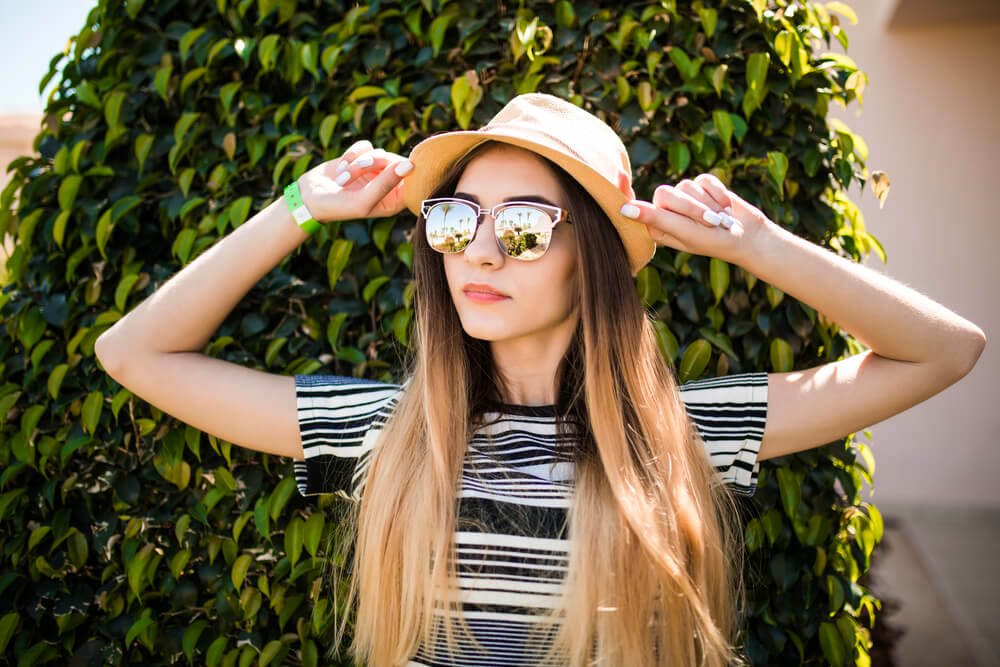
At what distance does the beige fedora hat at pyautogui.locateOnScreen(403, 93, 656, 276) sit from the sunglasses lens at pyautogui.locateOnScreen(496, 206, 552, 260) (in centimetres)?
12

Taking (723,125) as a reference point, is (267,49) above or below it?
above

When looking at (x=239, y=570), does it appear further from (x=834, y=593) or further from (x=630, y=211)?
(x=834, y=593)

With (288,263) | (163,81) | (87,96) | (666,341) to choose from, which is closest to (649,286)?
(666,341)

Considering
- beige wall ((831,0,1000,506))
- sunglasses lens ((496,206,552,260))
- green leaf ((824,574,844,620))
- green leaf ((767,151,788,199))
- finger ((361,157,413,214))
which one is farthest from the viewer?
beige wall ((831,0,1000,506))

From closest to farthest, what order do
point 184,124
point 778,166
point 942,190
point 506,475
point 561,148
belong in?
point 561,148
point 506,475
point 778,166
point 184,124
point 942,190

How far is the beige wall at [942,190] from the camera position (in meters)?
4.15

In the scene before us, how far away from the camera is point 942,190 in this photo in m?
4.25

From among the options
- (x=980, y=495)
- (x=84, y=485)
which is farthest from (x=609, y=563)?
(x=980, y=495)

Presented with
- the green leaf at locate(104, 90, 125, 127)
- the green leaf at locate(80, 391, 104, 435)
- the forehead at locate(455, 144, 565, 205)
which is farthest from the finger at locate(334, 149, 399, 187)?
the green leaf at locate(80, 391, 104, 435)

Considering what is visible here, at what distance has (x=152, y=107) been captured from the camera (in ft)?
6.94

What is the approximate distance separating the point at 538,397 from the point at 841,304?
67 cm

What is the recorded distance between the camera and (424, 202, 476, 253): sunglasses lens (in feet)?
4.63

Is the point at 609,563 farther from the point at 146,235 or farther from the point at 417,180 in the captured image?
the point at 146,235

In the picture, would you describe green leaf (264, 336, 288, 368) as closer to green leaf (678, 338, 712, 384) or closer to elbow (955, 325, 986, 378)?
green leaf (678, 338, 712, 384)
